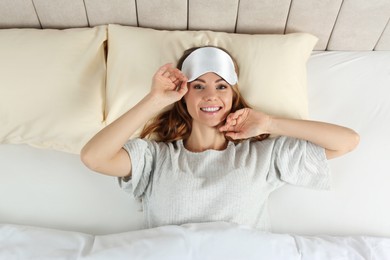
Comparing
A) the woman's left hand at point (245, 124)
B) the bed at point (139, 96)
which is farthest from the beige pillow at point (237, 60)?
the woman's left hand at point (245, 124)

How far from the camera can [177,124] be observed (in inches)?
53.0

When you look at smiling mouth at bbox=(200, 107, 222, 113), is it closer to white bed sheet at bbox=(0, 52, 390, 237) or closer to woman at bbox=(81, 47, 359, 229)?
woman at bbox=(81, 47, 359, 229)

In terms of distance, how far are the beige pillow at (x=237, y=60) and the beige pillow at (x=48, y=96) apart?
74 mm

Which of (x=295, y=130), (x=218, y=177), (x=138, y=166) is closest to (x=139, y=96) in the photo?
(x=138, y=166)

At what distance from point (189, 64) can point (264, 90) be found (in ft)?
0.90

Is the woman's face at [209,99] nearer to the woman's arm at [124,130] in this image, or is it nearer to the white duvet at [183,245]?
the woman's arm at [124,130]

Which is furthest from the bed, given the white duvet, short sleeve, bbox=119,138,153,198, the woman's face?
the woman's face

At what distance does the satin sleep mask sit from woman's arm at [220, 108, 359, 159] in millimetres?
115

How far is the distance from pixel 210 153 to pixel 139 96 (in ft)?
1.01

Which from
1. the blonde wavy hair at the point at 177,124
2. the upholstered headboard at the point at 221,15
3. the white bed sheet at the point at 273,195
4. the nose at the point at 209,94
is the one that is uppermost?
the upholstered headboard at the point at 221,15

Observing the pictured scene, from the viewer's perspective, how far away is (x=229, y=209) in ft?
3.88

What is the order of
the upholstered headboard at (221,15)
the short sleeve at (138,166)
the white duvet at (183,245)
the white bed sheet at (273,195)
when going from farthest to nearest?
the upholstered headboard at (221,15) < the white bed sheet at (273,195) < the short sleeve at (138,166) < the white duvet at (183,245)

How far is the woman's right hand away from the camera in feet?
3.88

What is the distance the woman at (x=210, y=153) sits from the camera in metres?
1.18
